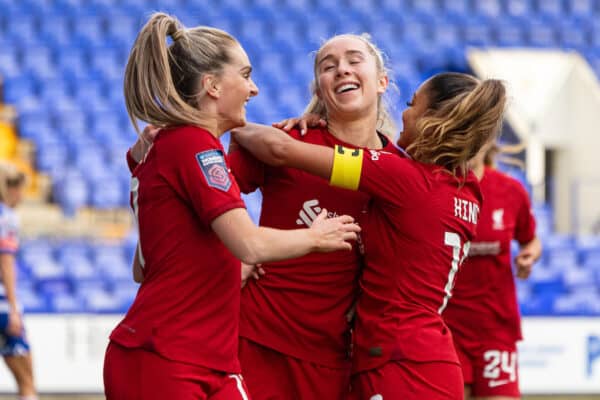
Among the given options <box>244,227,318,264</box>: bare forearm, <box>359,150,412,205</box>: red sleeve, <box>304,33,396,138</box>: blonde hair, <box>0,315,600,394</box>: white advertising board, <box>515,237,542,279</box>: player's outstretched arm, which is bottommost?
<box>0,315,600,394</box>: white advertising board

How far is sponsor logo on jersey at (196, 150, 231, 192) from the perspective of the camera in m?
2.99

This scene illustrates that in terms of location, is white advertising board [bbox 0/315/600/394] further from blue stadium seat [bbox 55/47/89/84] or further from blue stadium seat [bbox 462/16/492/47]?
blue stadium seat [bbox 462/16/492/47]

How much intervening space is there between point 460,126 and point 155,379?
4.31 ft

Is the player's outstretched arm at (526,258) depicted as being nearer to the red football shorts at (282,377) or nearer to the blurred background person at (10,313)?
the red football shorts at (282,377)

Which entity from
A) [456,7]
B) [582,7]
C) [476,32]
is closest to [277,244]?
[476,32]

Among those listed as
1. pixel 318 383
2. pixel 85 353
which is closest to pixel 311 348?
pixel 318 383

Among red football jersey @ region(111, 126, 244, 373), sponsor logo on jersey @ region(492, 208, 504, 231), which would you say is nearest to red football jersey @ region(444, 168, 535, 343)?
sponsor logo on jersey @ region(492, 208, 504, 231)

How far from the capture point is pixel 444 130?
349 centimetres

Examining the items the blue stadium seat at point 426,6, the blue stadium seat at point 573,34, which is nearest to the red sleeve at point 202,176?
the blue stadium seat at point 426,6

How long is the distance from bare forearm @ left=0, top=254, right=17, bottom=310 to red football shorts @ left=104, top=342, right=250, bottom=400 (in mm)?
4012

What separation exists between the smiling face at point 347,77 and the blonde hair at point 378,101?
0.03 metres

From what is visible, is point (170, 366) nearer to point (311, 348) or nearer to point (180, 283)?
point (180, 283)

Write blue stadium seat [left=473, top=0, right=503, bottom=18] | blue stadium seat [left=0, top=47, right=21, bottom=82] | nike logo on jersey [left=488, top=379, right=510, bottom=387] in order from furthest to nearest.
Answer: blue stadium seat [left=473, top=0, right=503, bottom=18]
blue stadium seat [left=0, top=47, right=21, bottom=82]
nike logo on jersey [left=488, top=379, right=510, bottom=387]

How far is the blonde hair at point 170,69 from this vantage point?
3086mm
